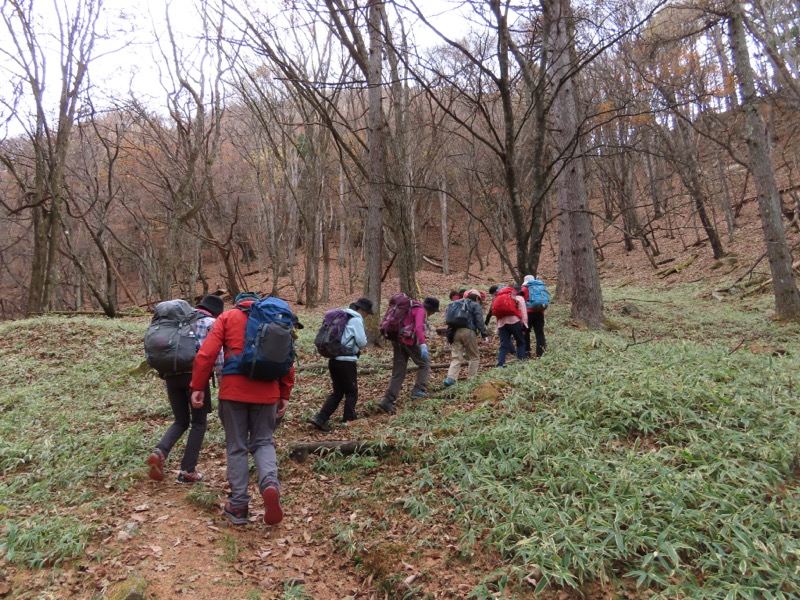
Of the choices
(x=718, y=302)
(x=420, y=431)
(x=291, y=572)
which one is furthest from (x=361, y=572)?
(x=718, y=302)

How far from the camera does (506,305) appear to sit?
321 inches

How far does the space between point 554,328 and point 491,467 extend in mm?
7454

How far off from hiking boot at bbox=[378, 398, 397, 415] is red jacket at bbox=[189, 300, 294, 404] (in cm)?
260

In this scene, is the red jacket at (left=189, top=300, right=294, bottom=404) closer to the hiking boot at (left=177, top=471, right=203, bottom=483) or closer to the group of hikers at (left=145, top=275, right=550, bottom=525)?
the group of hikers at (left=145, top=275, right=550, bottom=525)

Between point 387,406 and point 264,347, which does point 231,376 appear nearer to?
point 264,347

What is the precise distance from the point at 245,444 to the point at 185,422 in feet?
3.94

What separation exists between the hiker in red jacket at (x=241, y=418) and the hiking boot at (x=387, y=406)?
2667mm

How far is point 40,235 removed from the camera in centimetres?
1498

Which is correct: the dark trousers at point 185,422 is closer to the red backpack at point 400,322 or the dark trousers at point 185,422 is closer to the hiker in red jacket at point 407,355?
the hiker in red jacket at point 407,355

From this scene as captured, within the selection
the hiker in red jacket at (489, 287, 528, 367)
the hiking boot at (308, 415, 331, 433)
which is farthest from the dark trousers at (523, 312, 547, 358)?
the hiking boot at (308, 415, 331, 433)

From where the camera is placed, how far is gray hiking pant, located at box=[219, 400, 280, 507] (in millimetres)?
3826

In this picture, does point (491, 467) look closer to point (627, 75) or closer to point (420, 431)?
point (420, 431)

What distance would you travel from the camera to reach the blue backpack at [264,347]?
3.82 metres

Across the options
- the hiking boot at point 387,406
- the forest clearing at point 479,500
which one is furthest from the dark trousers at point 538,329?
the hiking boot at point 387,406
